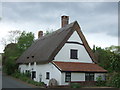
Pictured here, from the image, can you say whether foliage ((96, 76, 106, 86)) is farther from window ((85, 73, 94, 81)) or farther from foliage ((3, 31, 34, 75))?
foliage ((3, 31, 34, 75))

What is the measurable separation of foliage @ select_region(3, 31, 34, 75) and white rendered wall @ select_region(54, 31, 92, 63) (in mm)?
18810

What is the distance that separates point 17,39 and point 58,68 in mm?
29373

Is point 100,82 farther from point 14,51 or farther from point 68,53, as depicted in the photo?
point 14,51

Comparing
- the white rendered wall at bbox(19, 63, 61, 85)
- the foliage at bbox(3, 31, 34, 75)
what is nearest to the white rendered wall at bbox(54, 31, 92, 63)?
the white rendered wall at bbox(19, 63, 61, 85)

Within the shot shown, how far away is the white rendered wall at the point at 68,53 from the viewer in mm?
28578

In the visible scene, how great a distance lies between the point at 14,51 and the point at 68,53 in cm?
2335

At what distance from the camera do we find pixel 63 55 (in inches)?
1134

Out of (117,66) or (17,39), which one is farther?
(17,39)

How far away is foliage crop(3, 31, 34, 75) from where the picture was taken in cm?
4525

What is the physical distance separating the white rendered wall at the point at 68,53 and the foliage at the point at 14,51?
741 inches

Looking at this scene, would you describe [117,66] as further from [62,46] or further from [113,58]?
[62,46]

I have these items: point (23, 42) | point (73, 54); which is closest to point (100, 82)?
point (73, 54)

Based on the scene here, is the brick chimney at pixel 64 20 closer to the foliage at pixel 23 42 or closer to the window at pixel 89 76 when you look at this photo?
the window at pixel 89 76

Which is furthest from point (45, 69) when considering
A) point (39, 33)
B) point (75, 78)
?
point (39, 33)
